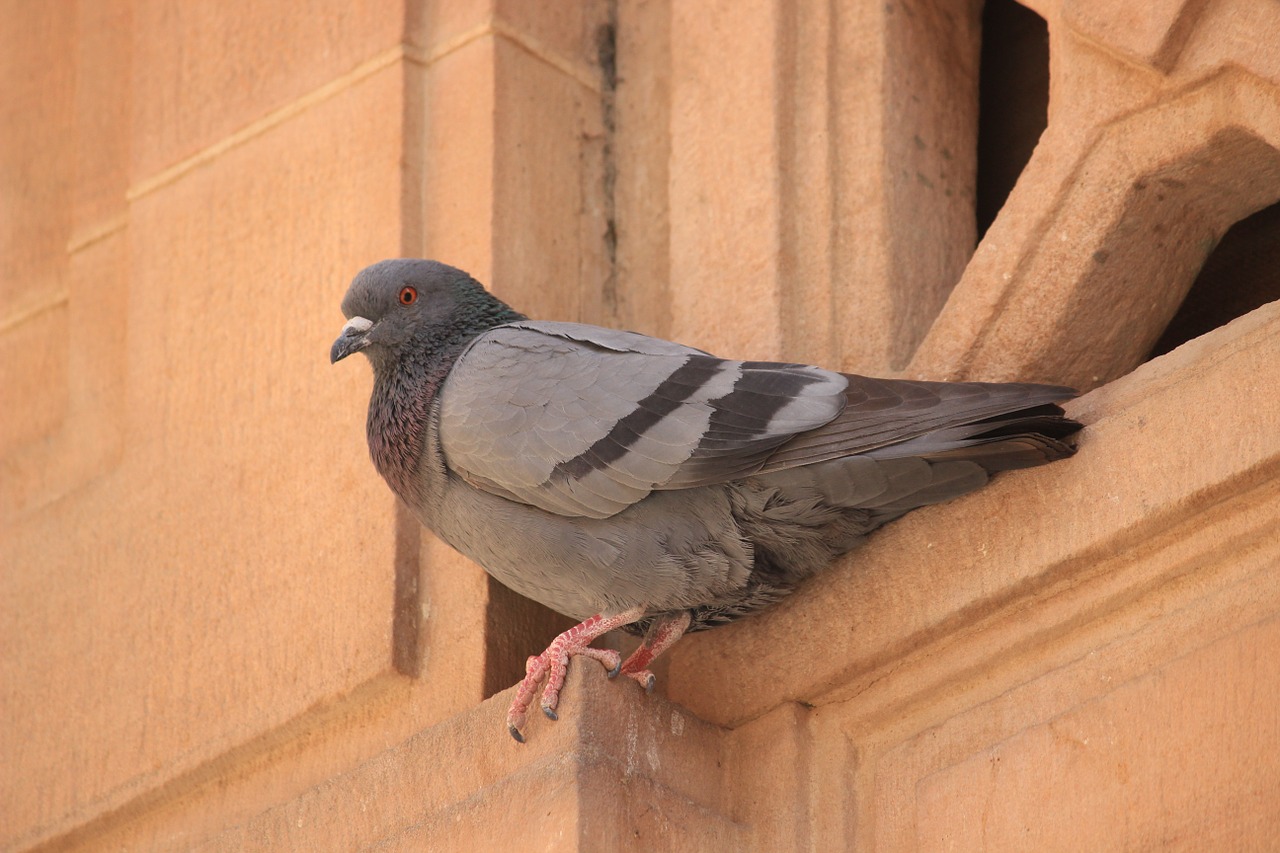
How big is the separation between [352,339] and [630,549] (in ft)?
3.37

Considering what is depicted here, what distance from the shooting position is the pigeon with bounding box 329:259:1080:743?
4008 mm

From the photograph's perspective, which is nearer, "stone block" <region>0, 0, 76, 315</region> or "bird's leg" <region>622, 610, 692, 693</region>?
"bird's leg" <region>622, 610, 692, 693</region>

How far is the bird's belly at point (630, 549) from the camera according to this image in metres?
4.17

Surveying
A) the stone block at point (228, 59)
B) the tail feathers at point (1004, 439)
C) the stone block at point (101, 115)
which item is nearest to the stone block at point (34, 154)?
the stone block at point (101, 115)

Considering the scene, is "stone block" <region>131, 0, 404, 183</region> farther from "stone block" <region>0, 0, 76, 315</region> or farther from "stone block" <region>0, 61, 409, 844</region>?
"stone block" <region>0, 0, 76, 315</region>

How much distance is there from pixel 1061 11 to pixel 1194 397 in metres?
1.11

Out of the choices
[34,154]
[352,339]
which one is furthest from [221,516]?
[34,154]

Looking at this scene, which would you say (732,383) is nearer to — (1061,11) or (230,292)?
(1061,11)

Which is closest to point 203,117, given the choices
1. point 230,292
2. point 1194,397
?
point 230,292

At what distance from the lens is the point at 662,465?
13.4ft

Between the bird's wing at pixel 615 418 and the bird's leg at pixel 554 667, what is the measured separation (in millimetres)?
280

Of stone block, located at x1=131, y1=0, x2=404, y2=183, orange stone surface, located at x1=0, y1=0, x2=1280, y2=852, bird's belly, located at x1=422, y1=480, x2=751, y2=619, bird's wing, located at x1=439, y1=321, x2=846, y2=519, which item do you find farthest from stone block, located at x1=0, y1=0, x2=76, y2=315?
bird's belly, located at x1=422, y1=480, x2=751, y2=619

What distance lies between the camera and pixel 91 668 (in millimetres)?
5297

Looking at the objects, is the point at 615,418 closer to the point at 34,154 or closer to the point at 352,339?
the point at 352,339
